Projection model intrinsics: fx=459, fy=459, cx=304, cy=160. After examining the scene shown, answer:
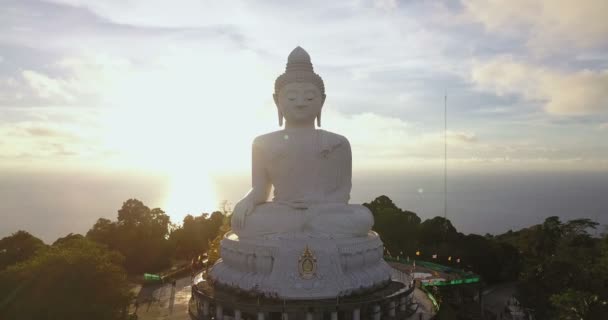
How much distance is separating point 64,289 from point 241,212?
6.58 m

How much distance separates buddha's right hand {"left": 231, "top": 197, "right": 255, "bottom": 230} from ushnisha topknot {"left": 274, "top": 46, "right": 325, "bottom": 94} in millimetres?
4703

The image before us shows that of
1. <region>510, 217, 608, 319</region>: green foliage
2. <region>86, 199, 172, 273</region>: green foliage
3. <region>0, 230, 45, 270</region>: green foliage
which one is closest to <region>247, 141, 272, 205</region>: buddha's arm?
<region>510, 217, 608, 319</region>: green foliage

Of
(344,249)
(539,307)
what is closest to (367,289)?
(344,249)

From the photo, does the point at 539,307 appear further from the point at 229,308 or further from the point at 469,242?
the point at 229,308

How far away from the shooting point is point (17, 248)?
26078mm

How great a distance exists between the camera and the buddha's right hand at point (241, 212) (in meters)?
16.4

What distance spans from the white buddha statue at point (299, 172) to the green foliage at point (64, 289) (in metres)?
5.22

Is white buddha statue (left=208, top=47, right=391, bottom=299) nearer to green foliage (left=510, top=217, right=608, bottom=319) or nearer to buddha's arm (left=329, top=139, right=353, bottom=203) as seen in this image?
buddha's arm (left=329, top=139, right=353, bottom=203)

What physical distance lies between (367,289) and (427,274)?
9501 mm

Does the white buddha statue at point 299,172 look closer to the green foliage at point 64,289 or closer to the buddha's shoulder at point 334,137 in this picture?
the buddha's shoulder at point 334,137

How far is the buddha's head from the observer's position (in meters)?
17.7

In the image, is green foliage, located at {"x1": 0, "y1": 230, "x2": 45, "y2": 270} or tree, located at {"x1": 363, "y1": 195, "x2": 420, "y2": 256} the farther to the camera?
tree, located at {"x1": 363, "y1": 195, "x2": 420, "y2": 256}

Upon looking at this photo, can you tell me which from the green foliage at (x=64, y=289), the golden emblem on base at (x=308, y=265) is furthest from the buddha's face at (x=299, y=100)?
the green foliage at (x=64, y=289)

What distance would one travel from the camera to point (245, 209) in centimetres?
1659
